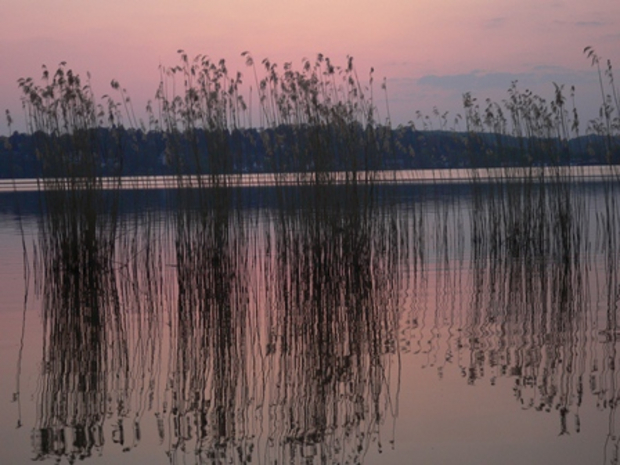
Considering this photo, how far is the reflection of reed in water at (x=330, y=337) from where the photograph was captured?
2947mm

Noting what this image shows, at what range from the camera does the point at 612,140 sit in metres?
8.55

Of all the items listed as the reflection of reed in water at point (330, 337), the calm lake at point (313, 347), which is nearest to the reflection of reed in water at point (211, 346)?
the calm lake at point (313, 347)

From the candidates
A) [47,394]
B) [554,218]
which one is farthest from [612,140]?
[47,394]

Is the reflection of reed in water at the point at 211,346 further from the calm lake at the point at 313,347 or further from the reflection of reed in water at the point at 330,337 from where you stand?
the reflection of reed in water at the point at 330,337

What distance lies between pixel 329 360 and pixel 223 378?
58 cm

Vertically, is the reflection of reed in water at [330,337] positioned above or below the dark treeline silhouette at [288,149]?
below

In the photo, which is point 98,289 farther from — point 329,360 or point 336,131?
point 329,360

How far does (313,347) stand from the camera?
4.33 m

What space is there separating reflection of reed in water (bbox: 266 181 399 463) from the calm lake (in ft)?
0.05

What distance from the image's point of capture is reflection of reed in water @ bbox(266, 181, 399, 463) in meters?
2.95

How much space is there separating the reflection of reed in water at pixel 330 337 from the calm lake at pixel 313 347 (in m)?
0.02

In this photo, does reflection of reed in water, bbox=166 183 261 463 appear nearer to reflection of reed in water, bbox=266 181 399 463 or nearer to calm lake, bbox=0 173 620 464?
calm lake, bbox=0 173 620 464

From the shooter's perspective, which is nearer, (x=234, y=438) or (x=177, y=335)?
(x=234, y=438)

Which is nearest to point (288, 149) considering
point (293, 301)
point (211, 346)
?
point (293, 301)
